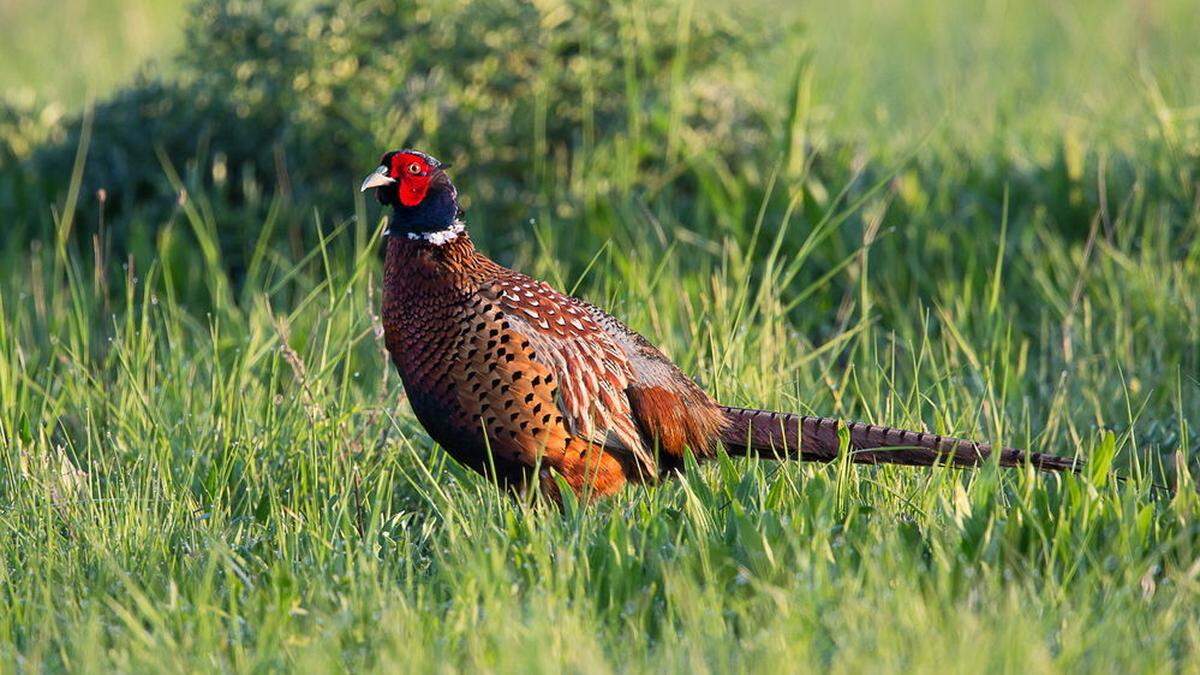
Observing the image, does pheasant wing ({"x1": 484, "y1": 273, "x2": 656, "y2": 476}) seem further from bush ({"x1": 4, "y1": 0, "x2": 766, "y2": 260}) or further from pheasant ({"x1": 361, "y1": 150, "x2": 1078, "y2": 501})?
bush ({"x1": 4, "y1": 0, "x2": 766, "y2": 260})

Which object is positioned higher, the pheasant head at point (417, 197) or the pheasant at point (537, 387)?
the pheasant head at point (417, 197)

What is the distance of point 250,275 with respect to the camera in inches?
201

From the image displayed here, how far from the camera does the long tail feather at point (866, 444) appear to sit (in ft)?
11.5

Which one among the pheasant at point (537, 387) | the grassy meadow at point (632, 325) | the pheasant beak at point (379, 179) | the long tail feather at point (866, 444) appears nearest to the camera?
the grassy meadow at point (632, 325)

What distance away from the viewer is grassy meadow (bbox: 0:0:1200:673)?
2865 millimetres

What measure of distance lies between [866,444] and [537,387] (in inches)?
30.4

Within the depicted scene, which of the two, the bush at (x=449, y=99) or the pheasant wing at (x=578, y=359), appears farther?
the bush at (x=449, y=99)

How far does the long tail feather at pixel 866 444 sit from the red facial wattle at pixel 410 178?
3.15ft

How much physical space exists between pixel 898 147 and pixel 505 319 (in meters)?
3.21

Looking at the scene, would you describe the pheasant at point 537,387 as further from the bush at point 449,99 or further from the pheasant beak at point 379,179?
the bush at point 449,99

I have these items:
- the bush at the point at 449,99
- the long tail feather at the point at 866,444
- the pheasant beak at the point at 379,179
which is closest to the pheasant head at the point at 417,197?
the pheasant beak at the point at 379,179

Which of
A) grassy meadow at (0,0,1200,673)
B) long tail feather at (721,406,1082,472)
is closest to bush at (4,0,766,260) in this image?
grassy meadow at (0,0,1200,673)

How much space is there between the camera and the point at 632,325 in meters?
4.50

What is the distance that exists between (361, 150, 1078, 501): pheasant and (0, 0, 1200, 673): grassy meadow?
118 mm
